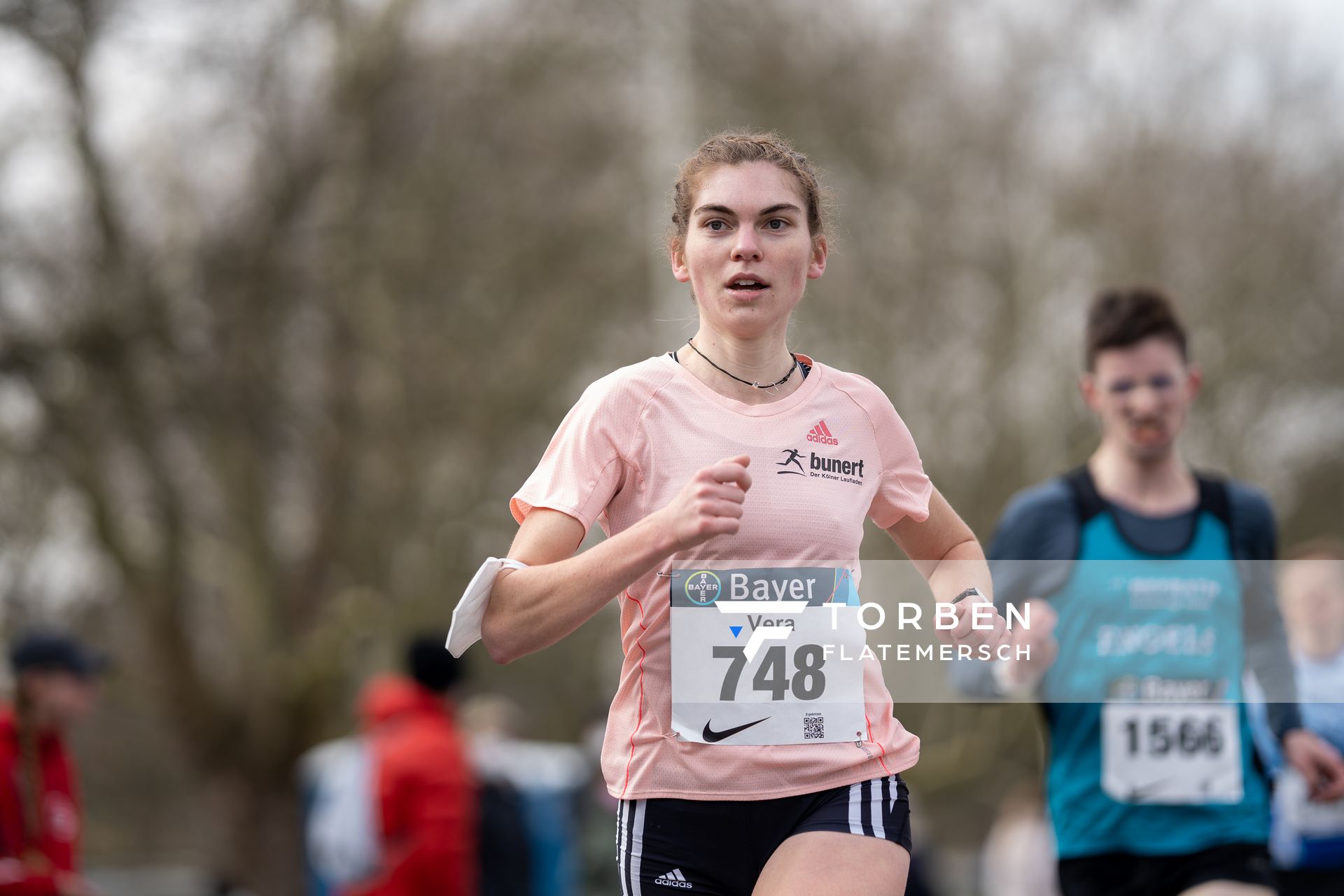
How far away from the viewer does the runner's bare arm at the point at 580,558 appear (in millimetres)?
2654

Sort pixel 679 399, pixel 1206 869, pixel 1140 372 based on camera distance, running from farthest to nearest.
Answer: pixel 1140 372 → pixel 1206 869 → pixel 679 399

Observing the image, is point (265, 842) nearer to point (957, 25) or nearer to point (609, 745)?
point (957, 25)

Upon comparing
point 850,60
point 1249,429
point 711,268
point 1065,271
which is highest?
point 850,60

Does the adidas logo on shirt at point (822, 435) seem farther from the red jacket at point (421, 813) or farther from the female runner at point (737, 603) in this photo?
the red jacket at point (421, 813)

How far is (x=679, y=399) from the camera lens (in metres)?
2.99

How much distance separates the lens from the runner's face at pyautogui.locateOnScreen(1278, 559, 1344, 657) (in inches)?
246

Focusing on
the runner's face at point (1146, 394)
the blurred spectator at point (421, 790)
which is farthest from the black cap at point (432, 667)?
the runner's face at point (1146, 394)

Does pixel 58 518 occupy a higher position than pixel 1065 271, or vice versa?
pixel 1065 271

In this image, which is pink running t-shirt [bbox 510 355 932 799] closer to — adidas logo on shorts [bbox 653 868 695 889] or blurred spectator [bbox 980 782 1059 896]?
adidas logo on shorts [bbox 653 868 695 889]

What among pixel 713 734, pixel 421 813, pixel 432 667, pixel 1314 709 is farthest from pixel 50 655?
pixel 1314 709

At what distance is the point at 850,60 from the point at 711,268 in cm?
1699

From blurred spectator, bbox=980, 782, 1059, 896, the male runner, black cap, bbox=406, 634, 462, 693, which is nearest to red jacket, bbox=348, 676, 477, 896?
black cap, bbox=406, 634, 462, 693

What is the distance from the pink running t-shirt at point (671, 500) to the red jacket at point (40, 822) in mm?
3978

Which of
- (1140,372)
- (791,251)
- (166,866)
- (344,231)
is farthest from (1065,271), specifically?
(791,251)
